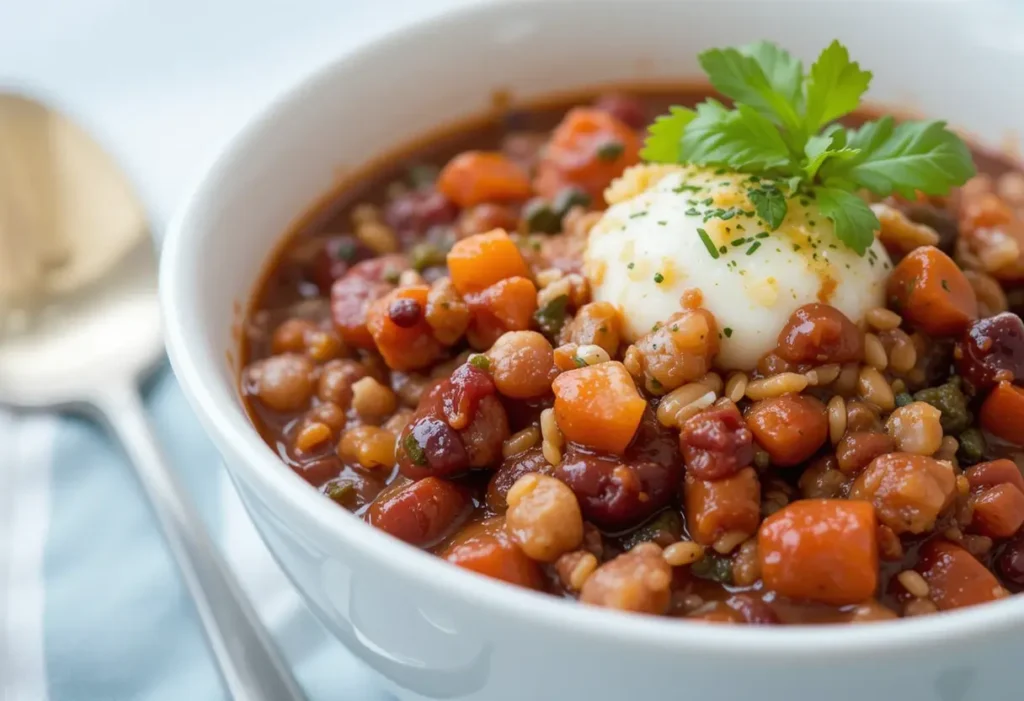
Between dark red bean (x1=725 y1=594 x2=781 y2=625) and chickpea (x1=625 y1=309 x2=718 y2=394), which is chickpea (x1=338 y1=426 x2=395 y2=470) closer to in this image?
chickpea (x1=625 y1=309 x2=718 y2=394)

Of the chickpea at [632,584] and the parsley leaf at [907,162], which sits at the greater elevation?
the parsley leaf at [907,162]

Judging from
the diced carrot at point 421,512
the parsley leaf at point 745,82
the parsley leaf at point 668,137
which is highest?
the parsley leaf at point 745,82

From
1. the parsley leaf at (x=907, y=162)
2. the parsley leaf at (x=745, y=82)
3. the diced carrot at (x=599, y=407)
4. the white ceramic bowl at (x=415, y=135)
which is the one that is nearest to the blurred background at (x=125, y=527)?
the white ceramic bowl at (x=415, y=135)

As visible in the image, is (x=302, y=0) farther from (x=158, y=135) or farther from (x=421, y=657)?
(x=421, y=657)

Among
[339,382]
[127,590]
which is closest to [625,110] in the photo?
[339,382]

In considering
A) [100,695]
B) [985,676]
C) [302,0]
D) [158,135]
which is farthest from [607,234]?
[302,0]

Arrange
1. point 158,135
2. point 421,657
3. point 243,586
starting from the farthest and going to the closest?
1. point 158,135
2. point 243,586
3. point 421,657

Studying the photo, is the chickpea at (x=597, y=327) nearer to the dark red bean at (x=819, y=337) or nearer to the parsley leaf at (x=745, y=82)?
the dark red bean at (x=819, y=337)
